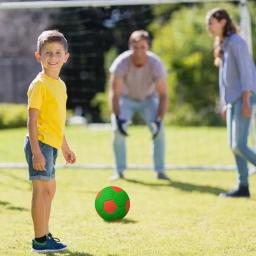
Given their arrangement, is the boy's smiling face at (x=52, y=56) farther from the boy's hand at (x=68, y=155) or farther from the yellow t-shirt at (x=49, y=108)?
the boy's hand at (x=68, y=155)

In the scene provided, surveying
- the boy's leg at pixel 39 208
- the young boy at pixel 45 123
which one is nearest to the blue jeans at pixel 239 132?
the young boy at pixel 45 123

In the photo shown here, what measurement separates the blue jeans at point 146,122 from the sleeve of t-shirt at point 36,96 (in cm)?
384

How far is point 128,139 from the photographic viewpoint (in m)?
14.2

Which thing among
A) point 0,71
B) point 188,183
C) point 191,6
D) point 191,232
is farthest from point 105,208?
point 191,6

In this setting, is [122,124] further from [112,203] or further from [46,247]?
[46,247]

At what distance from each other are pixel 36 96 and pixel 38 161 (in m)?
0.40

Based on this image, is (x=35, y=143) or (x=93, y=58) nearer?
(x=35, y=143)

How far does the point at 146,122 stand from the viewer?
8.23 m

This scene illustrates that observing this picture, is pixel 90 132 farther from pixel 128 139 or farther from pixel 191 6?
pixel 191 6

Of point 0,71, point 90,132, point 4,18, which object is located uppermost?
point 4,18

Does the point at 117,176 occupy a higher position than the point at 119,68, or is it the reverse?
the point at 119,68

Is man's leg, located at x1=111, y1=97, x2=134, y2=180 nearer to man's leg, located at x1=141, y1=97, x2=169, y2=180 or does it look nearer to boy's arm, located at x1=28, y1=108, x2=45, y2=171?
man's leg, located at x1=141, y1=97, x2=169, y2=180

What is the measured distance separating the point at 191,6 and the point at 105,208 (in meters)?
16.6

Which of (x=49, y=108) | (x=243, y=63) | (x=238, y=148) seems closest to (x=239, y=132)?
(x=238, y=148)
